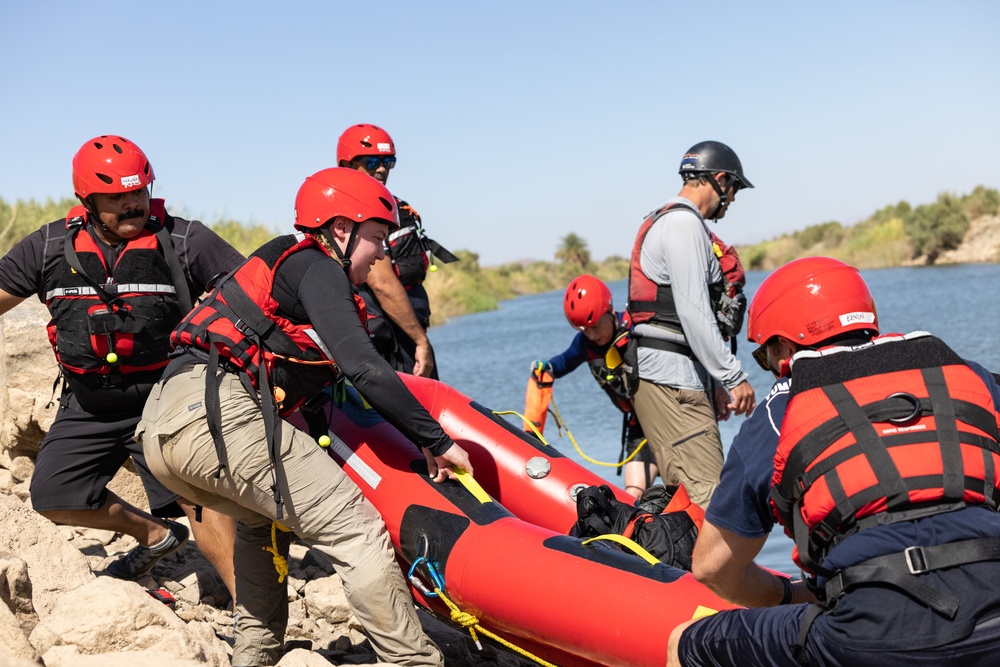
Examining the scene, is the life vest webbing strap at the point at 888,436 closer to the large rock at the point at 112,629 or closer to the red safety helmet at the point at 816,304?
the red safety helmet at the point at 816,304

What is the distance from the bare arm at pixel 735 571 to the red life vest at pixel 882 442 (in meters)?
0.28

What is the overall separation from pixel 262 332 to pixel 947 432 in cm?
226

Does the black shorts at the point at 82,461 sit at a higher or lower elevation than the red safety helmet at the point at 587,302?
lower

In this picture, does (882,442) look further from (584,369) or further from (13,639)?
(584,369)

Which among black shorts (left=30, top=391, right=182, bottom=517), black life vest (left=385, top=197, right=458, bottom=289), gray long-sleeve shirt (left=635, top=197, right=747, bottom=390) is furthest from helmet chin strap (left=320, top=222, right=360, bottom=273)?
black life vest (left=385, top=197, right=458, bottom=289)

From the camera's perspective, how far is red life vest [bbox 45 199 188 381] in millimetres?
4273

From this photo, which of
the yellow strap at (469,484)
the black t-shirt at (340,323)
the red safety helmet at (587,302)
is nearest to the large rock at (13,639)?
the black t-shirt at (340,323)

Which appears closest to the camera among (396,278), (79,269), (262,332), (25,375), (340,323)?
(340,323)

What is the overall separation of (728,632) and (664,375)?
227 cm

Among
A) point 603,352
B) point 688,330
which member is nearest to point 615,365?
point 603,352

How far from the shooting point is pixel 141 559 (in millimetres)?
4723

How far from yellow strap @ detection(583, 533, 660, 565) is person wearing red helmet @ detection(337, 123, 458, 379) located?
1958 mm

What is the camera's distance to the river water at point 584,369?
10562mm

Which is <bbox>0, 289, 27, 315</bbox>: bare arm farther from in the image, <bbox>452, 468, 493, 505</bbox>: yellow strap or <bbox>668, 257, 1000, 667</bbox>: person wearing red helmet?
<bbox>668, 257, 1000, 667</bbox>: person wearing red helmet
